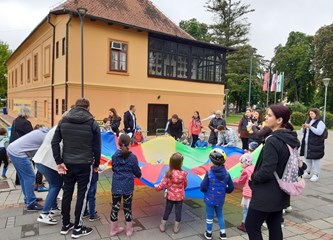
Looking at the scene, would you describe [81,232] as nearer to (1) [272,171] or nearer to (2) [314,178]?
(1) [272,171]

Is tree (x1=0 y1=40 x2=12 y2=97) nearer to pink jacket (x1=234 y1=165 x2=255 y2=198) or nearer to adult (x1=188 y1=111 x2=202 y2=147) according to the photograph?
adult (x1=188 y1=111 x2=202 y2=147)

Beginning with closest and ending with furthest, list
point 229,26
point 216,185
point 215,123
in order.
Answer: point 216,185
point 215,123
point 229,26

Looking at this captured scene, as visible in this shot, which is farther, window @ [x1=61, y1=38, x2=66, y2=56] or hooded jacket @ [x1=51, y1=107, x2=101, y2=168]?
window @ [x1=61, y1=38, x2=66, y2=56]

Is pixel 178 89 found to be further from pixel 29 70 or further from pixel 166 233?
pixel 166 233

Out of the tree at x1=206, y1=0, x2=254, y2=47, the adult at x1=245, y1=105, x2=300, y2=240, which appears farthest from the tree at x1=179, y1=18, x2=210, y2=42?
the adult at x1=245, y1=105, x2=300, y2=240

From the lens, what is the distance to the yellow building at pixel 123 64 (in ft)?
48.7

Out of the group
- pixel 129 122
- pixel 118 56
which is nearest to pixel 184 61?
pixel 118 56

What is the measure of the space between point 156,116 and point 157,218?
13.7m

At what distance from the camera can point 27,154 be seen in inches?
179

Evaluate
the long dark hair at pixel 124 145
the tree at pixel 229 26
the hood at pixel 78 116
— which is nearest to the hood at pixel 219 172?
the long dark hair at pixel 124 145

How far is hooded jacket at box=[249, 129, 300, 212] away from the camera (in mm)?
2525

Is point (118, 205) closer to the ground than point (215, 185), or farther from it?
closer to the ground

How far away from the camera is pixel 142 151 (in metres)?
6.53

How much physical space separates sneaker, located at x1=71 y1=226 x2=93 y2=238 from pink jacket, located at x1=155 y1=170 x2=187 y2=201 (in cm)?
116
